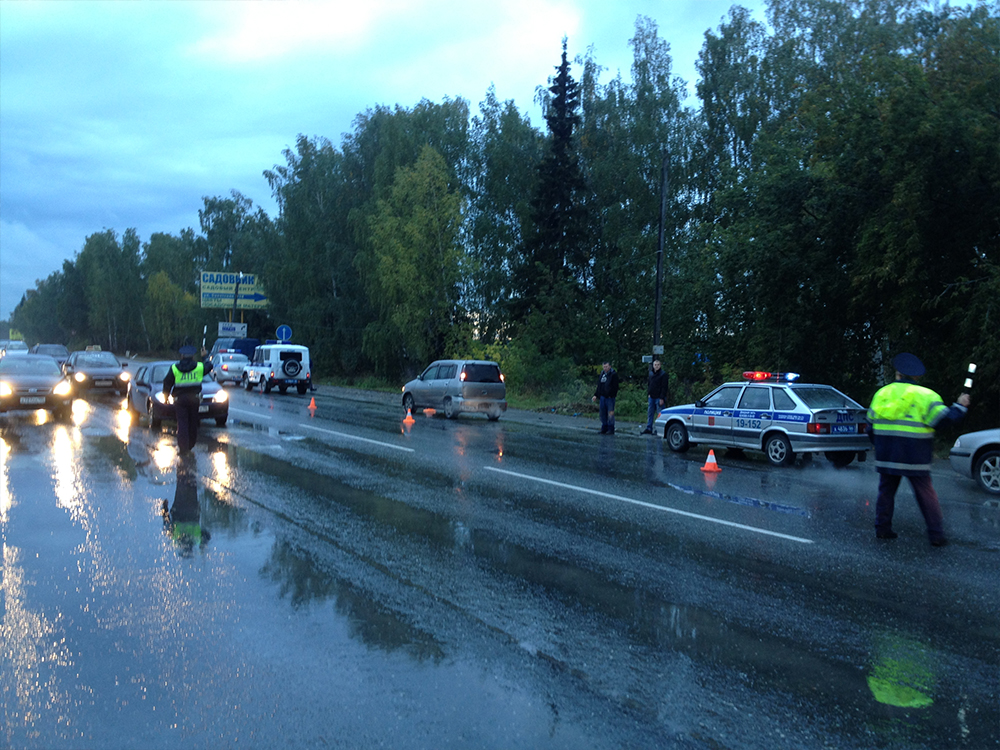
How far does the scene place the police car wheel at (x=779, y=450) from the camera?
14344mm

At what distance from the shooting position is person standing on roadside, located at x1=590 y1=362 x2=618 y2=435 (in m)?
20.2

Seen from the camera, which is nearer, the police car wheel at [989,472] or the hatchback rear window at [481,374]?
the police car wheel at [989,472]

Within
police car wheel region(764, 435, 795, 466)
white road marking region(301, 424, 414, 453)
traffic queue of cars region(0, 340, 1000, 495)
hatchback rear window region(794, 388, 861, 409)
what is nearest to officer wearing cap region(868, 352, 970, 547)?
traffic queue of cars region(0, 340, 1000, 495)

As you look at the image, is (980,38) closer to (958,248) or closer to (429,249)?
(958,248)

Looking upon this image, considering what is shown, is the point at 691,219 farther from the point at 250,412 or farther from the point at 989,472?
the point at 989,472

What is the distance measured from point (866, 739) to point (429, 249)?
33.8m

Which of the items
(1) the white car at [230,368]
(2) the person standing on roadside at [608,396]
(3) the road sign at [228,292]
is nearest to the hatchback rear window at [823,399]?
(2) the person standing on roadside at [608,396]

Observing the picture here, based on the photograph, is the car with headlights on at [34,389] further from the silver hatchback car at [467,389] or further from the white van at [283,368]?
the white van at [283,368]

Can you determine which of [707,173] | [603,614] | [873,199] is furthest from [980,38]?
[707,173]

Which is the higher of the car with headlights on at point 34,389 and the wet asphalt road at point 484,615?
the car with headlights on at point 34,389

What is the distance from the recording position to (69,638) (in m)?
5.09

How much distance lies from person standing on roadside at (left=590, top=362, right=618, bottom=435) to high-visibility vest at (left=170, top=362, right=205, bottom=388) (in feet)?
32.4

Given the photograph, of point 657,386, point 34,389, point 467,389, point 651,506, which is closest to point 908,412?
point 651,506

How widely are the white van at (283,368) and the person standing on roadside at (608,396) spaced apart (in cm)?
1594
